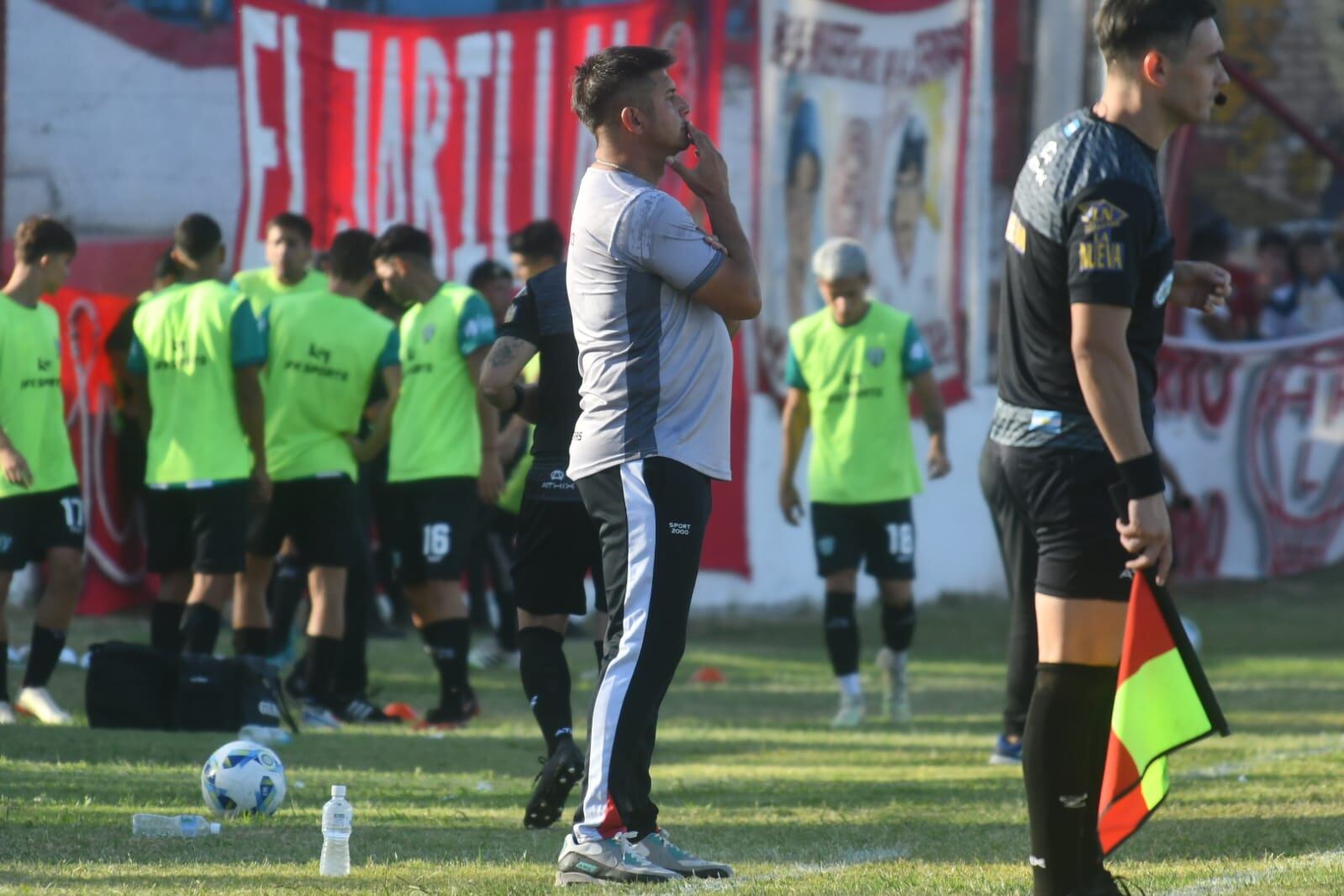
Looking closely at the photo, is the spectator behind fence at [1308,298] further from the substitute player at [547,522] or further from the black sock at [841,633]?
the substitute player at [547,522]

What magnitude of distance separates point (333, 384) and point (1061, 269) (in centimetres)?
596

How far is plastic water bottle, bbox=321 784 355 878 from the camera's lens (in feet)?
16.5

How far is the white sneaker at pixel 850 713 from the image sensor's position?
9.68 metres

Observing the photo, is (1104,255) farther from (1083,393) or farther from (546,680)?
(546,680)

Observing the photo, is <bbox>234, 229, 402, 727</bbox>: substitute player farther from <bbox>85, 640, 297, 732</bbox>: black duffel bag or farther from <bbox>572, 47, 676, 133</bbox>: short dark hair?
<bbox>572, 47, 676, 133</bbox>: short dark hair

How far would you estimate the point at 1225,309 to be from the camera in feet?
59.5

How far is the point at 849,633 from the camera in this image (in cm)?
989

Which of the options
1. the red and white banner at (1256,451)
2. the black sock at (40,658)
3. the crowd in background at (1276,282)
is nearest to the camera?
the black sock at (40,658)

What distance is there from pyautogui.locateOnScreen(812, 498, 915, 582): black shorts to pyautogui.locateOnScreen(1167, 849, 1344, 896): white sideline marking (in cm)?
456

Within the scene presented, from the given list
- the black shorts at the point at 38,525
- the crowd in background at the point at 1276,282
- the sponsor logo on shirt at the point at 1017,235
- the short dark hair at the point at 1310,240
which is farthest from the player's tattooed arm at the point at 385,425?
the short dark hair at the point at 1310,240

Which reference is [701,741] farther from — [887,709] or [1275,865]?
[1275,865]

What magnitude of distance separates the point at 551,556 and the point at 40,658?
3.78 m

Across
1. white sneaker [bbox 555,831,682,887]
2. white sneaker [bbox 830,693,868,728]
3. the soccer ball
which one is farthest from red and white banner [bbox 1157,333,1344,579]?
white sneaker [bbox 555,831,682,887]

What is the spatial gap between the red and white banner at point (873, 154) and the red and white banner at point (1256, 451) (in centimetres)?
242
